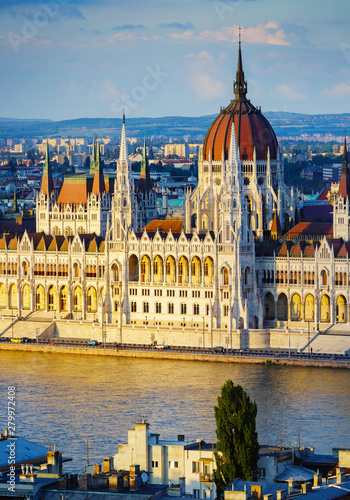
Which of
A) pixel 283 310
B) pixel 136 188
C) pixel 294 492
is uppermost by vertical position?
pixel 136 188

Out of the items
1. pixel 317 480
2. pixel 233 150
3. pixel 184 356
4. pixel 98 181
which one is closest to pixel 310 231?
pixel 233 150

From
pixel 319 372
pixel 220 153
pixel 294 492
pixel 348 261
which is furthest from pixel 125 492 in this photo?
pixel 220 153

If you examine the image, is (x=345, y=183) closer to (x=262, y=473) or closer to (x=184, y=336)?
(x=184, y=336)

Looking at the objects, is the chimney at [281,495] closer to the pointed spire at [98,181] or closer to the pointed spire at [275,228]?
the pointed spire at [275,228]

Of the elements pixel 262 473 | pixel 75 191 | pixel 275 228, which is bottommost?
pixel 262 473

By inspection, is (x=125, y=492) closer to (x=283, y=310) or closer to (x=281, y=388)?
(x=281, y=388)

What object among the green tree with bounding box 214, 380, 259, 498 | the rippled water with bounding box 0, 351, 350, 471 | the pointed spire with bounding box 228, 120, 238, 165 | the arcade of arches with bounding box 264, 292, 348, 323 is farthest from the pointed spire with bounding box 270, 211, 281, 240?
the green tree with bounding box 214, 380, 259, 498
